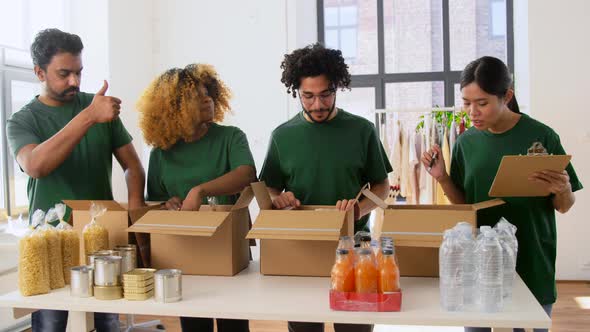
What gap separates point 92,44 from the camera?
13.9 ft

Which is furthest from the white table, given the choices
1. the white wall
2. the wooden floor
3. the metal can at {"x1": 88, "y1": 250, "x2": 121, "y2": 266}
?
the white wall

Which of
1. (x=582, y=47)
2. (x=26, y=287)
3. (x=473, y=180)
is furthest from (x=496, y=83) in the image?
(x=582, y=47)

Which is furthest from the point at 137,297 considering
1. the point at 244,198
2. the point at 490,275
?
the point at 490,275

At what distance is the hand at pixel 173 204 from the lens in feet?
6.85

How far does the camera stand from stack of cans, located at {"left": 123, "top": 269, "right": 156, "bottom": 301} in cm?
164

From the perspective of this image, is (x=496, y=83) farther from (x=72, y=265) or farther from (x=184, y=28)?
(x=184, y=28)

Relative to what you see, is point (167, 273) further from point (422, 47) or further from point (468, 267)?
point (422, 47)

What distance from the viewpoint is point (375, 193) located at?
223cm

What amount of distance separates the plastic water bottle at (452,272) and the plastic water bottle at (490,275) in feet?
0.17

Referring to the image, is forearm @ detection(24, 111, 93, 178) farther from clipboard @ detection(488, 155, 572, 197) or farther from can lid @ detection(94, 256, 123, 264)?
clipboard @ detection(488, 155, 572, 197)

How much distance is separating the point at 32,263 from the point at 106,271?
0.24 metres

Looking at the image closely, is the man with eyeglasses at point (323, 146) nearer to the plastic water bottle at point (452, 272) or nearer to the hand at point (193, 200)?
the hand at point (193, 200)

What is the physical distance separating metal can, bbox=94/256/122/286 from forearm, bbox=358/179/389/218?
2.90 ft

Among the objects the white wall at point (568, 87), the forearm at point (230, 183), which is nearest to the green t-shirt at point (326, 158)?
the forearm at point (230, 183)
